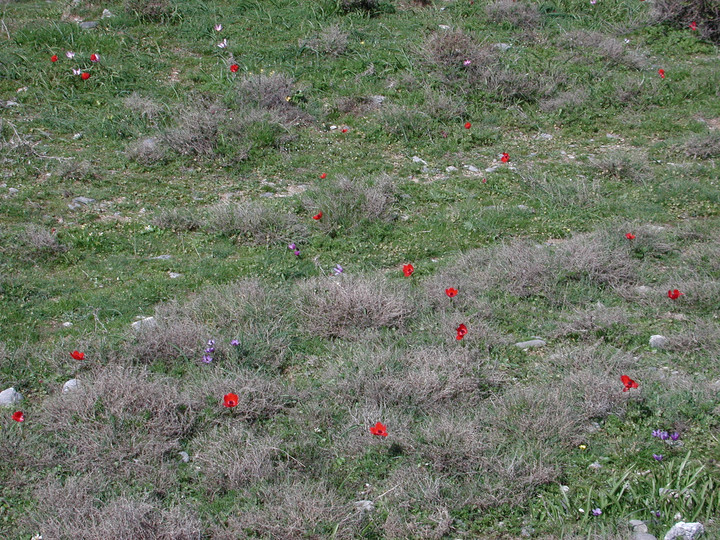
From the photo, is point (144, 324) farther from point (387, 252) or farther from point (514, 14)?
point (514, 14)

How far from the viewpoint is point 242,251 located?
5.22m

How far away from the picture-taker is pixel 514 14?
918 centimetres

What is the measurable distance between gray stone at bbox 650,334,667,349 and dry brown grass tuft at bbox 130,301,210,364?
2711 millimetres

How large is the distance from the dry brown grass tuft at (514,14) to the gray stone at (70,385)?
24.7 ft

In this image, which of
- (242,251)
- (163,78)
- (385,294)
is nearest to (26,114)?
(163,78)

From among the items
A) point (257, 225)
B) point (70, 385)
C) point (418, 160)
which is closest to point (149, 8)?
point (418, 160)

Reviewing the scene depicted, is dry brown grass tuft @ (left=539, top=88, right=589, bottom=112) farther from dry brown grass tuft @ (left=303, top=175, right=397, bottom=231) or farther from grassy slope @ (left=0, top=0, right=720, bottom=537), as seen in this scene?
dry brown grass tuft @ (left=303, top=175, right=397, bottom=231)

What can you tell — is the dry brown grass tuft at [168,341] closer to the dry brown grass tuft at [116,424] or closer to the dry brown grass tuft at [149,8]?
the dry brown grass tuft at [116,424]

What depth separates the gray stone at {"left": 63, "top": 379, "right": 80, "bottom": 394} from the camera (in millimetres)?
3636

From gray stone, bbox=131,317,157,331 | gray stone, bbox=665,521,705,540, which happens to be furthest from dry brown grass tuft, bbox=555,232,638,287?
gray stone, bbox=131,317,157,331

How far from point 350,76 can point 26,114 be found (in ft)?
11.5

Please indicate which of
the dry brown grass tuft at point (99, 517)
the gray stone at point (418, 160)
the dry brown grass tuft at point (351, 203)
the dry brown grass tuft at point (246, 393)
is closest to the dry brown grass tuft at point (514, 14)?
the gray stone at point (418, 160)

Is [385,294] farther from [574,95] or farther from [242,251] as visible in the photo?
[574,95]

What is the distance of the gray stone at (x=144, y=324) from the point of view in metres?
4.10
